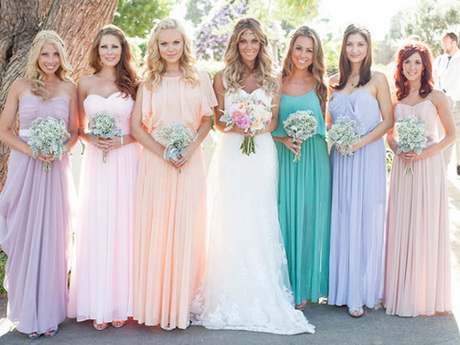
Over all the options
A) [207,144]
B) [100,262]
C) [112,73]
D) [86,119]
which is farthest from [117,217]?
[207,144]

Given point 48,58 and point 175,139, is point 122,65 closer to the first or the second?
point 48,58

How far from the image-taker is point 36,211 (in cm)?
509

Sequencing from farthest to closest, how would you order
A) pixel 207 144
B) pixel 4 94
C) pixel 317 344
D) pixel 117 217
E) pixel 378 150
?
1. pixel 207 144
2. pixel 4 94
3. pixel 378 150
4. pixel 117 217
5. pixel 317 344

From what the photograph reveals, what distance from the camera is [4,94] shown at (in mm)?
6551

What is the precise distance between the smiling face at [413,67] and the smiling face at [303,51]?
0.90 m

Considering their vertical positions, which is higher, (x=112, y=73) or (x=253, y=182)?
(x=112, y=73)

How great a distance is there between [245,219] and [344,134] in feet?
4.03

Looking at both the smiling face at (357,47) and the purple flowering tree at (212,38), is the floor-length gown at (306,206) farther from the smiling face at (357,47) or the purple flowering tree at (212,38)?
the purple flowering tree at (212,38)

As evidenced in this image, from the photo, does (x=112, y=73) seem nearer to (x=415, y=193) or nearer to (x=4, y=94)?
(x=4, y=94)

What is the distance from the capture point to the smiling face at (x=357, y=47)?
5.43 m

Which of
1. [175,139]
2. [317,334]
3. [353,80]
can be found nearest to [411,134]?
[353,80]

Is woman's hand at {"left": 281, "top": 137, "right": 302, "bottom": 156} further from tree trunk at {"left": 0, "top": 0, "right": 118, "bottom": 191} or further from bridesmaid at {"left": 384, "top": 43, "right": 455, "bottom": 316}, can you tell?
tree trunk at {"left": 0, "top": 0, "right": 118, "bottom": 191}

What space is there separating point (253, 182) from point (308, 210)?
639 mm

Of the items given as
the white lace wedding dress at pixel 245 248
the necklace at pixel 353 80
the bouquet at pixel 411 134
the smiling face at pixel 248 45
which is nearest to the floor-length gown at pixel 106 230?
the white lace wedding dress at pixel 245 248
